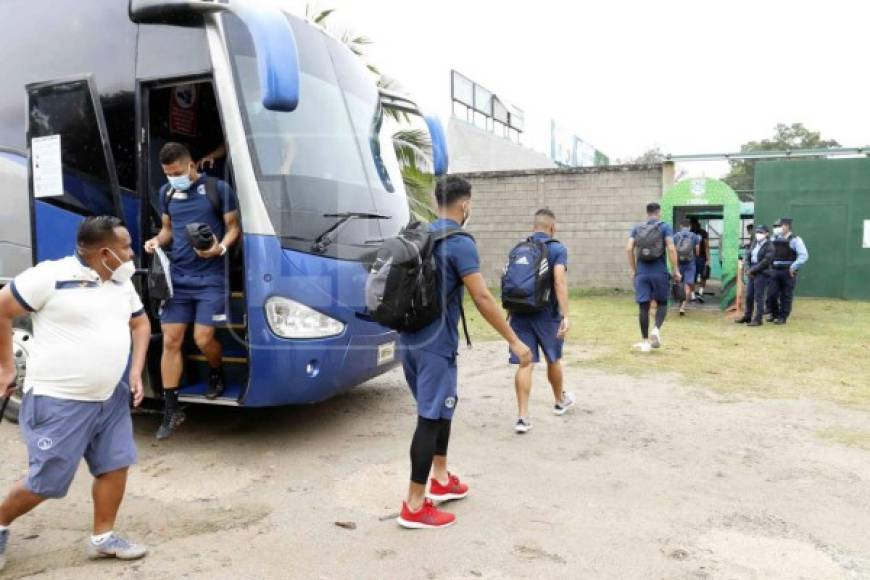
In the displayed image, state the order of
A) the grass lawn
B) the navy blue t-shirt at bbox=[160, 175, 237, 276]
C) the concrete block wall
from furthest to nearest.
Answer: the concrete block wall, the grass lawn, the navy blue t-shirt at bbox=[160, 175, 237, 276]

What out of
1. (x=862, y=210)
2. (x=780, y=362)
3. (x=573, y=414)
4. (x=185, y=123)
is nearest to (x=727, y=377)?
(x=780, y=362)

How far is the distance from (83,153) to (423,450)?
10.8ft

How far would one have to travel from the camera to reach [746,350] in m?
9.22

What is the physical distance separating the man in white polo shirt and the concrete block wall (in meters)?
14.5

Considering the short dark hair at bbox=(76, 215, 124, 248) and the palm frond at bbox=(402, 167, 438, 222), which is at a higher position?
the palm frond at bbox=(402, 167, 438, 222)

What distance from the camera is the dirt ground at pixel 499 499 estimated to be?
3.26m

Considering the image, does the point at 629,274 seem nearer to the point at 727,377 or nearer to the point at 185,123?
the point at 727,377

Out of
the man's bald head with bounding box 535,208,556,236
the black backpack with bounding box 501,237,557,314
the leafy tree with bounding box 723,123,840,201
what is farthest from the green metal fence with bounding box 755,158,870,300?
the leafy tree with bounding box 723,123,840,201

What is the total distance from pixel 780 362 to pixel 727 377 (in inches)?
53.7

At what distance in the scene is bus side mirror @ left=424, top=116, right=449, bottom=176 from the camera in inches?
247

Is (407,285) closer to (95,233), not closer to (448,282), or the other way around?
(448,282)

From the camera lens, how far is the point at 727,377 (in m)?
7.47

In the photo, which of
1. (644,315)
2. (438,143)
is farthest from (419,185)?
(438,143)

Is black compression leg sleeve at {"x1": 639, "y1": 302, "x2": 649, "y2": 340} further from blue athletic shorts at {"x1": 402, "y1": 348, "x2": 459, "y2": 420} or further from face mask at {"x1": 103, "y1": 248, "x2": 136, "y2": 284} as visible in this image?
face mask at {"x1": 103, "y1": 248, "x2": 136, "y2": 284}
